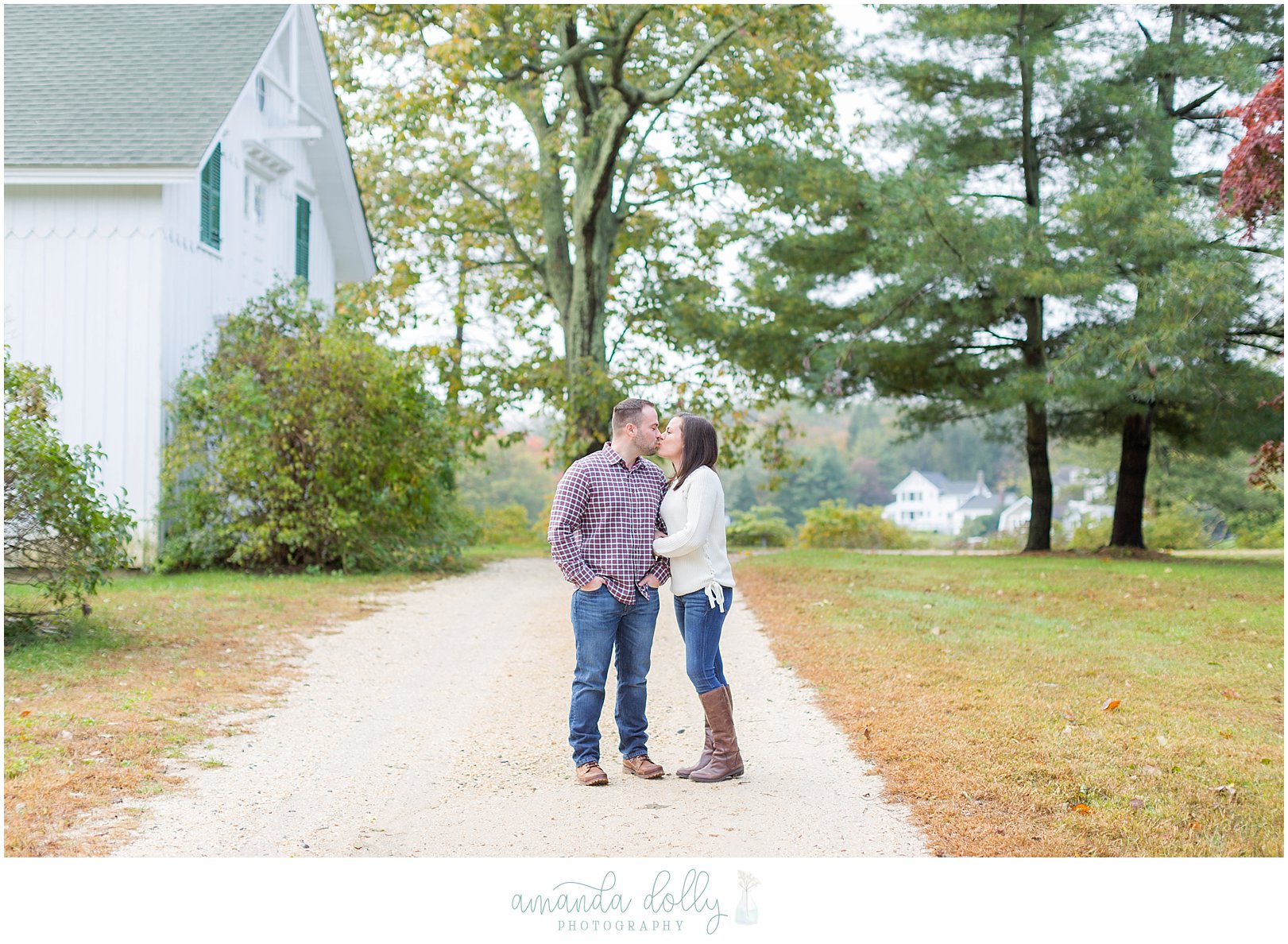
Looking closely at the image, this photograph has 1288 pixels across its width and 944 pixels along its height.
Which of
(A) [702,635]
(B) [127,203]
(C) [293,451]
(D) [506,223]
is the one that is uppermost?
(D) [506,223]

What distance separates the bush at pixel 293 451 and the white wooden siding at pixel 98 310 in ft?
1.38

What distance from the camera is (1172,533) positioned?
89.4ft

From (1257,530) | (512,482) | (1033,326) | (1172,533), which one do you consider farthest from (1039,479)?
(512,482)

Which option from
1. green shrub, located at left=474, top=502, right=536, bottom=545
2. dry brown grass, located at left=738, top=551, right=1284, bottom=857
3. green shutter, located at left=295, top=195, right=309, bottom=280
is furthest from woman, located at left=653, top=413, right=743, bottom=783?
green shrub, located at left=474, top=502, right=536, bottom=545

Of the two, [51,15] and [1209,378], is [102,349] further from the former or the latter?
[1209,378]

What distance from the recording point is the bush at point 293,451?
43.0 ft

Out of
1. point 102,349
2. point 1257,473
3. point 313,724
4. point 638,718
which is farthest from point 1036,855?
point 102,349

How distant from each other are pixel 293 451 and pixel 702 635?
32.0ft

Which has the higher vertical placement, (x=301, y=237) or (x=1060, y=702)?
(x=301, y=237)

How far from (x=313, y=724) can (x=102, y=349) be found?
358 inches

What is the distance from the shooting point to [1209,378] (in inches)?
591

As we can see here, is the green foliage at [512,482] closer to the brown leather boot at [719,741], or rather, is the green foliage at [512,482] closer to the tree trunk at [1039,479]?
the tree trunk at [1039,479]
